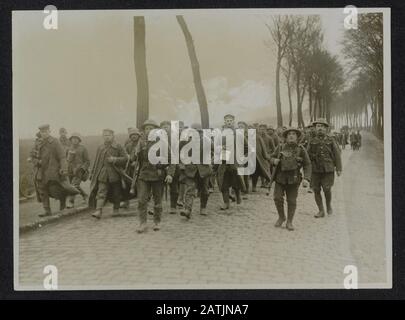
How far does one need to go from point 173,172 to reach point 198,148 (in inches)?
16.4

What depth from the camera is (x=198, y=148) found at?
5.44 meters

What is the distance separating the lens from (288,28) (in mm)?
5320

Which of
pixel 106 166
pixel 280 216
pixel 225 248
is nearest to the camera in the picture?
pixel 225 248

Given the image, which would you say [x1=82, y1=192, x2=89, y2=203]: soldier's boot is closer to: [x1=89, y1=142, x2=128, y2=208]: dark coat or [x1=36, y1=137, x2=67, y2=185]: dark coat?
[x1=89, y1=142, x2=128, y2=208]: dark coat

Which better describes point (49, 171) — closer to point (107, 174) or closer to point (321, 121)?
point (107, 174)

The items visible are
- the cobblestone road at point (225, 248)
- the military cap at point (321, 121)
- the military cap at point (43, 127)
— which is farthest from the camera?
the military cap at point (321, 121)

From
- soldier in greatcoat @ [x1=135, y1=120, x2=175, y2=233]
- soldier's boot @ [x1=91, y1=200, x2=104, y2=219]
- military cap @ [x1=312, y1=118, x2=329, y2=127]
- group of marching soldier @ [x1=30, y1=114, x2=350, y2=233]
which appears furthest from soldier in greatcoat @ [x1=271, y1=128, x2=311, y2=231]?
soldier's boot @ [x1=91, y1=200, x2=104, y2=219]

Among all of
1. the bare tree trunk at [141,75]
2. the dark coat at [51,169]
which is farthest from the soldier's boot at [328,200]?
the dark coat at [51,169]

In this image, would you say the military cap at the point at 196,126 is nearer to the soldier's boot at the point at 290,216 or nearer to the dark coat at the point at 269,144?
the dark coat at the point at 269,144

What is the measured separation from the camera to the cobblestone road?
17.2 feet

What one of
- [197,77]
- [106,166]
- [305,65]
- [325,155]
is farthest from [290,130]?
[106,166]

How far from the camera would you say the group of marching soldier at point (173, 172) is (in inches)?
211

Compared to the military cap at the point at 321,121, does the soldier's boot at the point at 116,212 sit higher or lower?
lower
